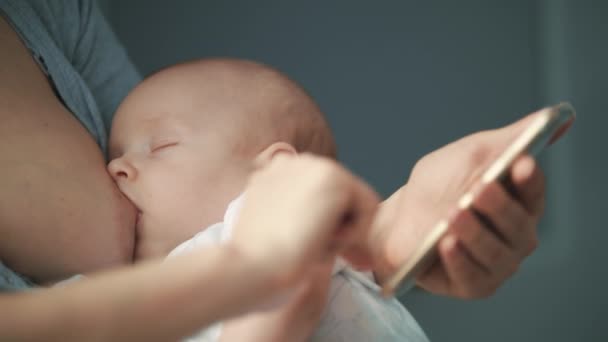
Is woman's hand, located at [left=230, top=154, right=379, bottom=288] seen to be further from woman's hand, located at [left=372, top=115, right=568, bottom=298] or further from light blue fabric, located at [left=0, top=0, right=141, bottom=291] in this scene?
light blue fabric, located at [left=0, top=0, right=141, bottom=291]

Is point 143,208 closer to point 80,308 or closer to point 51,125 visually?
point 51,125

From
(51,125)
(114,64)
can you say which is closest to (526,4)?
(114,64)

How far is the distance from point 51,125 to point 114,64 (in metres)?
0.26

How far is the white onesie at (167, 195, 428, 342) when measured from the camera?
0.51 meters

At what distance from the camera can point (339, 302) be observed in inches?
20.6

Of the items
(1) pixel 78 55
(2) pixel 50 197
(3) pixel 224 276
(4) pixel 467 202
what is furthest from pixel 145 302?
(1) pixel 78 55

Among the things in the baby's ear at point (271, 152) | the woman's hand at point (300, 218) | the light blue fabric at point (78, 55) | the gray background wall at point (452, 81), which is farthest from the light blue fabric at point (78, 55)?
the woman's hand at point (300, 218)

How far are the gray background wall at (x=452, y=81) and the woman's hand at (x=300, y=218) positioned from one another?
73 centimetres

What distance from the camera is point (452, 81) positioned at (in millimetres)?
1066

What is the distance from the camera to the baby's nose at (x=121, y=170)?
0.62 metres

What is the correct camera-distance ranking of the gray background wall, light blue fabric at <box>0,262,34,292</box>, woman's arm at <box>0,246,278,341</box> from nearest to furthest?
1. woman's arm at <box>0,246,278,341</box>
2. light blue fabric at <box>0,262,34,292</box>
3. the gray background wall

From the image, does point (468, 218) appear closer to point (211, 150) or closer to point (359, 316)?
point (359, 316)

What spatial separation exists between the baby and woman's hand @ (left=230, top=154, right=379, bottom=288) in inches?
7.9

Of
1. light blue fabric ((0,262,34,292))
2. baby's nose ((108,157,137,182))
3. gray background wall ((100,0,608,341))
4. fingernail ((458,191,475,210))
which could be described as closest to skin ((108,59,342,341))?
baby's nose ((108,157,137,182))
